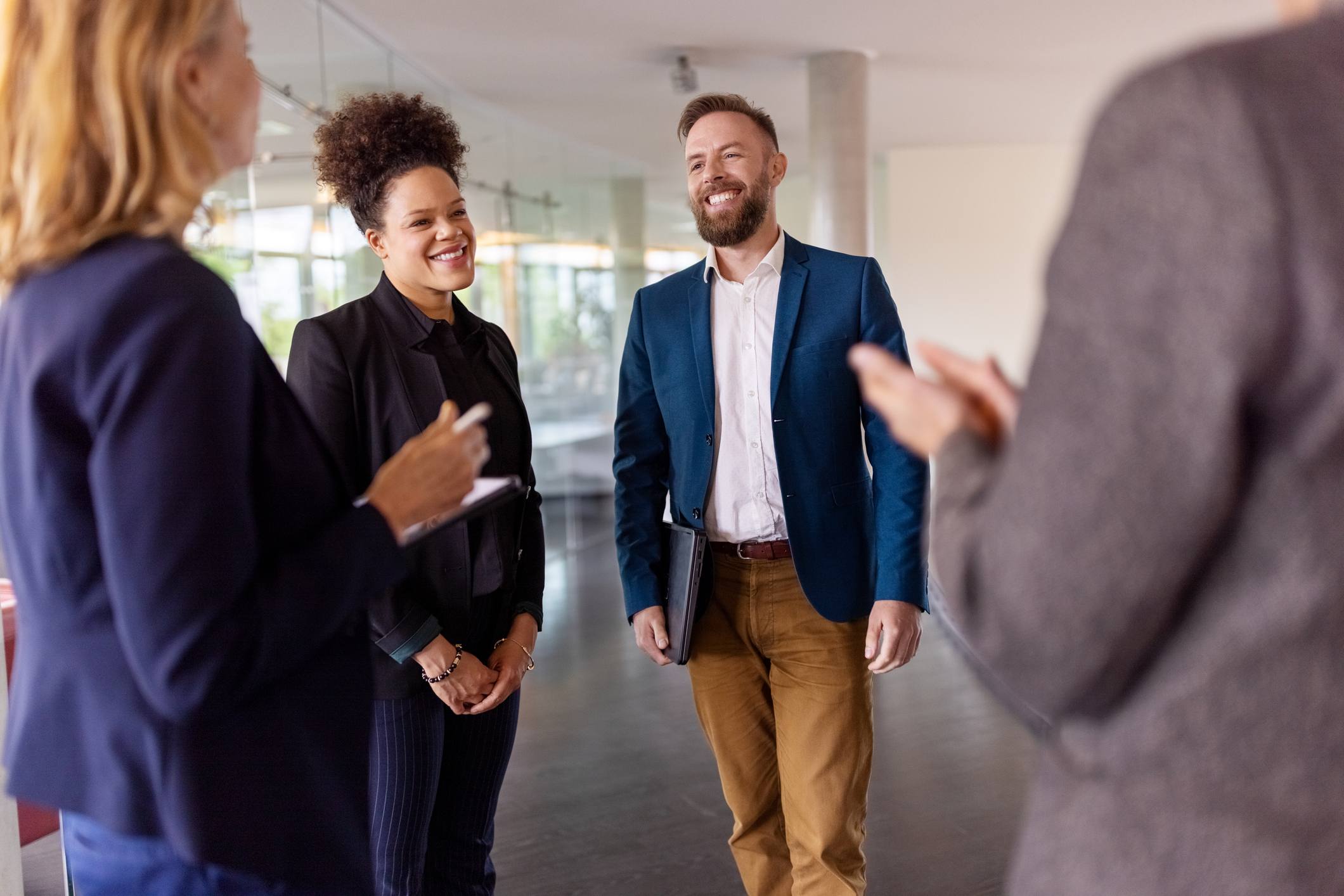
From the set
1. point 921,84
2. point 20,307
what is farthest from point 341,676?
point 921,84

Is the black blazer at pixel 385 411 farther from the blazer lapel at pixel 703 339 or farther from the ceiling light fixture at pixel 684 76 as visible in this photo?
the ceiling light fixture at pixel 684 76

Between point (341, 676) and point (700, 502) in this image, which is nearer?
point (341, 676)

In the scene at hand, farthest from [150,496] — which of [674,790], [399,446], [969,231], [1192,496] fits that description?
[969,231]

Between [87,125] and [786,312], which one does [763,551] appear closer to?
[786,312]

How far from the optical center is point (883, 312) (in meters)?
2.34

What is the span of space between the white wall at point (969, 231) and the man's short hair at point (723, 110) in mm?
8374

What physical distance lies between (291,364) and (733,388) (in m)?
0.97

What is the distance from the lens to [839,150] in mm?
7090

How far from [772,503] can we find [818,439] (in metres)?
0.18

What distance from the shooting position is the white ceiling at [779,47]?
5785 mm

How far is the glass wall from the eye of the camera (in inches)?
197

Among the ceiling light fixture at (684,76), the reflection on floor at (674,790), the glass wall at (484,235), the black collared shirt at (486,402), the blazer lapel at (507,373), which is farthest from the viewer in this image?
the ceiling light fixture at (684,76)

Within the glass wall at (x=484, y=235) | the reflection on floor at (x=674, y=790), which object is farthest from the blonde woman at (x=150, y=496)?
the reflection on floor at (x=674, y=790)

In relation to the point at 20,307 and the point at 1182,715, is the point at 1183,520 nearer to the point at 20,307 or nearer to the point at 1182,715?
the point at 1182,715
